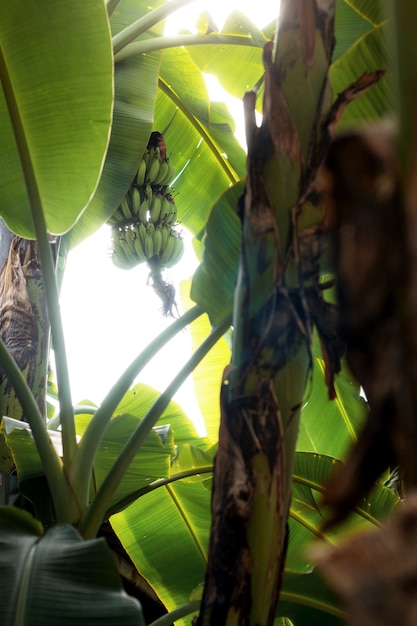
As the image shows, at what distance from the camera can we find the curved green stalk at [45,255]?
0.95 m

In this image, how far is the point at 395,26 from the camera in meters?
0.31

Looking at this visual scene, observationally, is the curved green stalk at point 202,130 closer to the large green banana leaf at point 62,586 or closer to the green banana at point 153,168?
the green banana at point 153,168

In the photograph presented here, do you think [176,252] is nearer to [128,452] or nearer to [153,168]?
[153,168]

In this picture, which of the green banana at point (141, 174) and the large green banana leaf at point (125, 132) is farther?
the green banana at point (141, 174)

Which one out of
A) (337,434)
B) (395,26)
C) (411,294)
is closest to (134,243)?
(337,434)

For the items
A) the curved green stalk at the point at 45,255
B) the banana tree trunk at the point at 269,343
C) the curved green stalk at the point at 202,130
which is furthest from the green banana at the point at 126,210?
the banana tree trunk at the point at 269,343

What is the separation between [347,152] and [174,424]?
134 centimetres

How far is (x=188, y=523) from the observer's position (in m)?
1.30

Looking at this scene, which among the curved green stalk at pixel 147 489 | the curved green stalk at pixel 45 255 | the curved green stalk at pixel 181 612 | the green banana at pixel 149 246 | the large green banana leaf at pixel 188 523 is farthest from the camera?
the green banana at pixel 149 246

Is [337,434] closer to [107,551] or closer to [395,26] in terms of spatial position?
[107,551]

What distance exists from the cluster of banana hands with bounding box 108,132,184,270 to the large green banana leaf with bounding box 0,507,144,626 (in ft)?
2.72

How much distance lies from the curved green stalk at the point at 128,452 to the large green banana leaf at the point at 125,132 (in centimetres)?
52

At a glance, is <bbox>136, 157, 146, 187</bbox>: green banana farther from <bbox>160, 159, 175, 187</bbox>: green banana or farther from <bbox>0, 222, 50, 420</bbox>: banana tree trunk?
<bbox>0, 222, 50, 420</bbox>: banana tree trunk

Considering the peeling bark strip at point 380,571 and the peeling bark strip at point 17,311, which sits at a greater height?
the peeling bark strip at point 17,311
